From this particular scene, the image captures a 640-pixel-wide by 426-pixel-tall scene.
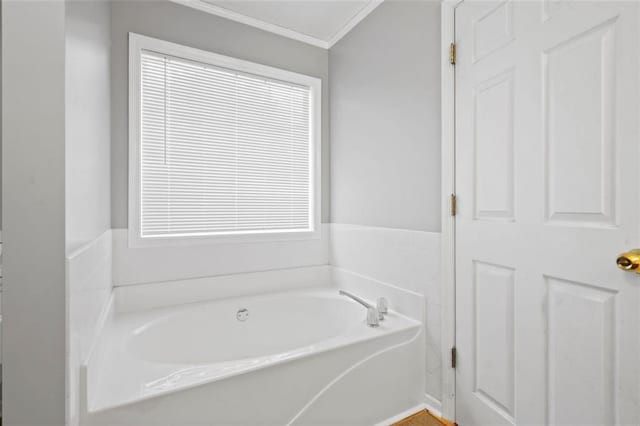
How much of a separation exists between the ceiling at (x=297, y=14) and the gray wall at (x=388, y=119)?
0.09 meters

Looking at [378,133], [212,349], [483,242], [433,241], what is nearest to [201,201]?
[212,349]

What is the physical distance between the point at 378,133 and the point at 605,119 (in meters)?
1.22

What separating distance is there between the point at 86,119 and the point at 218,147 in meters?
1.08

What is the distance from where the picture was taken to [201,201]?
2143 millimetres

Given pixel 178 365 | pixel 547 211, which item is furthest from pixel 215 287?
pixel 547 211

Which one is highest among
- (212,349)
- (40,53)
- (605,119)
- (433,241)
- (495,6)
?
(495,6)

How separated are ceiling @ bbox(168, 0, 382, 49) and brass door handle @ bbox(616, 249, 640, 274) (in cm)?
195

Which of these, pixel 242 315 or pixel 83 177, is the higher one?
pixel 83 177

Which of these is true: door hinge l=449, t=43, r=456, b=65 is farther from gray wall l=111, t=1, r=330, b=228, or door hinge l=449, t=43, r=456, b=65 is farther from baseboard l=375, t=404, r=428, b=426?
baseboard l=375, t=404, r=428, b=426

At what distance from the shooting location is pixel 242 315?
205 centimetres

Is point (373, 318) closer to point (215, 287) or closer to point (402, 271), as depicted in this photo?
point (402, 271)

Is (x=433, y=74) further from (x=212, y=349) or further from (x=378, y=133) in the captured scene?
(x=212, y=349)

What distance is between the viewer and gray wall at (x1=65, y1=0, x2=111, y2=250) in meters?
0.90

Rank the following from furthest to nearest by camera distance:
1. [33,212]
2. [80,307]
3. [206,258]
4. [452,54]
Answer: [206,258]
[452,54]
[80,307]
[33,212]
